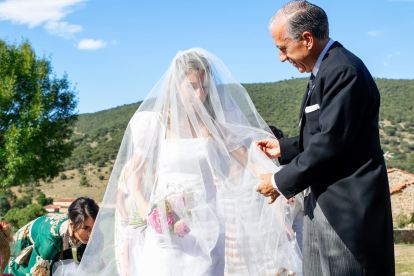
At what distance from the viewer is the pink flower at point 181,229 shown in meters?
2.57

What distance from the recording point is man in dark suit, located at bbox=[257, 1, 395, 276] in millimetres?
1902

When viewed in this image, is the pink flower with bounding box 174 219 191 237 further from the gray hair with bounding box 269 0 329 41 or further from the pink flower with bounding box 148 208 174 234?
the gray hair with bounding box 269 0 329 41

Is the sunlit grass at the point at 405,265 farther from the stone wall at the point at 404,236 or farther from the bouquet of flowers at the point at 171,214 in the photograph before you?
the stone wall at the point at 404,236

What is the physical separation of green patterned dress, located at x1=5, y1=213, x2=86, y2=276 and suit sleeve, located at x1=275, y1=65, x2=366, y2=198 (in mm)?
2744

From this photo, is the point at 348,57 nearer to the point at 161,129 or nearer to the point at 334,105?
the point at 334,105

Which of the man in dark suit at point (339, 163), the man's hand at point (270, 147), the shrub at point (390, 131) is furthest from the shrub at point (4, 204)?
the shrub at point (390, 131)

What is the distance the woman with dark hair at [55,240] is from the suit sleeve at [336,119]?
2.44 metres

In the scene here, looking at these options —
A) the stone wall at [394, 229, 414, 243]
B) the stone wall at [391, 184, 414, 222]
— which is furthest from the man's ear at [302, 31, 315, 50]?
the stone wall at [391, 184, 414, 222]

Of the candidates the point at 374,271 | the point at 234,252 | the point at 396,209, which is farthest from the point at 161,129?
the point at 396,209

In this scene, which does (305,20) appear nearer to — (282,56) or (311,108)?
(282,56)

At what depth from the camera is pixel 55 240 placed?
3.82 meters

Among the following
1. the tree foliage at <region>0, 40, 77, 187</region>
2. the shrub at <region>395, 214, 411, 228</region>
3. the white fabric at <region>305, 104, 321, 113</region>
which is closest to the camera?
the white fabric at <region>305, 104, 321, 113</region>

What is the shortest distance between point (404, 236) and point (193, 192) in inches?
644

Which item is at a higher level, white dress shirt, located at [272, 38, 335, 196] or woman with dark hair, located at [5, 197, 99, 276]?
white dress shirt, located at [272, 38, 335, 196]
